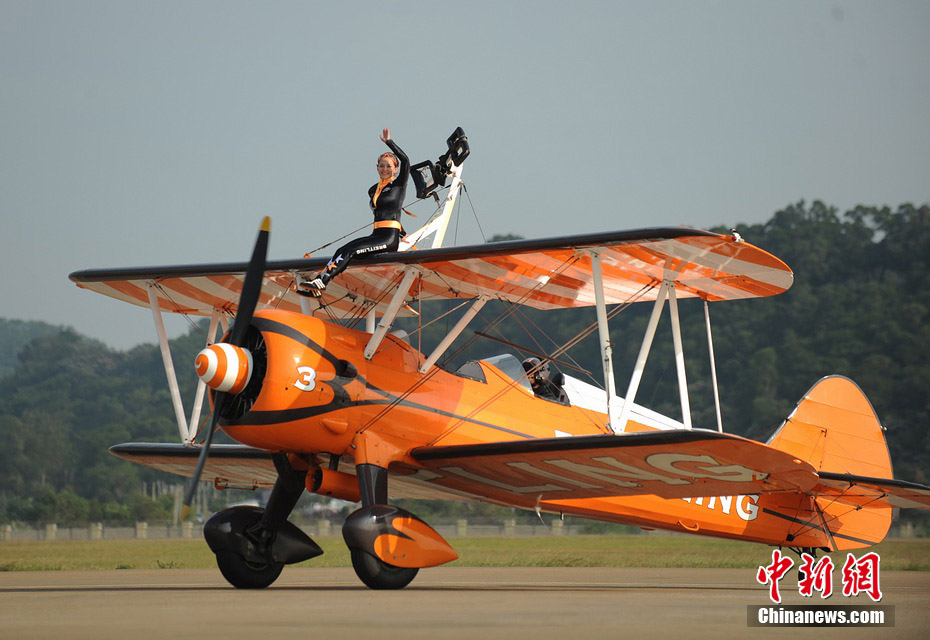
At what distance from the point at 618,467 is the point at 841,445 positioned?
567cm

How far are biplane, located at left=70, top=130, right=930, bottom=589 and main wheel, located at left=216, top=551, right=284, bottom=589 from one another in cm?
1

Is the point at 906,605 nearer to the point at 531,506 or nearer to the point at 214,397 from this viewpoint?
the point at 531,506

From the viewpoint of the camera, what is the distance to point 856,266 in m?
81.9

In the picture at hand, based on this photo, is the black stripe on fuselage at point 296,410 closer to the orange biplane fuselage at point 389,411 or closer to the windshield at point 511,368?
the orange biplane fuselage at point 389,411

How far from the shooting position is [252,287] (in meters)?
11.4

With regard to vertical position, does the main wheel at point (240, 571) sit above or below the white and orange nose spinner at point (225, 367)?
below

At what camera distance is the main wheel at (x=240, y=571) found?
12.2m

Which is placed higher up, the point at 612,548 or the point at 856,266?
the point at 856,266

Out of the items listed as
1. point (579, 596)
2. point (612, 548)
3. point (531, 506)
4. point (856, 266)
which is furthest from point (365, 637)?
point (856, 266)

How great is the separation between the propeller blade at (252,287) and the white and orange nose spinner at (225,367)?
16 centimetres

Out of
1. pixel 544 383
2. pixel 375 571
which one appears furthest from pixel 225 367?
pixel 544 383

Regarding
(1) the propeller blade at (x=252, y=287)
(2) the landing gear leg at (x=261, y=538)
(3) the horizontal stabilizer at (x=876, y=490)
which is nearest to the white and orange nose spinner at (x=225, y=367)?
(1) the propeller blade at (x=252, y=287)

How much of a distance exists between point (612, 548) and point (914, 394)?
3800 cm

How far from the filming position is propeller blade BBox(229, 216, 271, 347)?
1137 cm
